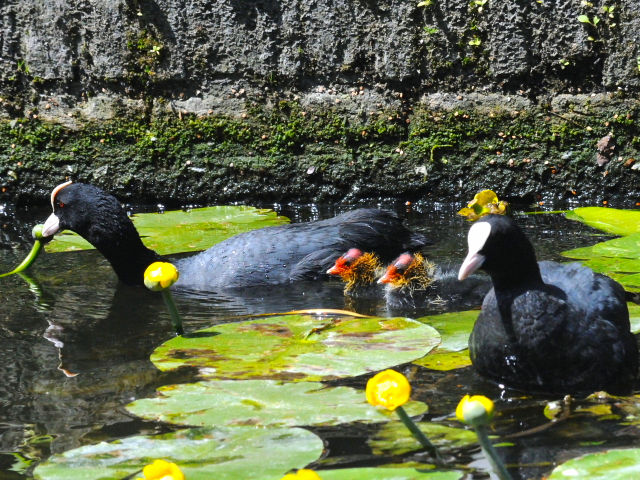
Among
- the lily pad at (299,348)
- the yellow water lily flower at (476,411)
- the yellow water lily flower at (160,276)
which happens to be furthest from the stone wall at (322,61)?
the yellow water lily flower at (476,411)

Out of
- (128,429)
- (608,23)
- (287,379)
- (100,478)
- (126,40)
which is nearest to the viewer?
(100,478)

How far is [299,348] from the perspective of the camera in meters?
3.21

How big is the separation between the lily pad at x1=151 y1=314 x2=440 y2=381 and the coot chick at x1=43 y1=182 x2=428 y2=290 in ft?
3.70

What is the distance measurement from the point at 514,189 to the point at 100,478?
13.1ft

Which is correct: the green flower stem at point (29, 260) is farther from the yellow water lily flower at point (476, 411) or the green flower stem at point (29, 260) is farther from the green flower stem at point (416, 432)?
the yellow water lily flower at point (476, 411)

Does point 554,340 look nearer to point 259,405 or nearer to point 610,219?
point 259,405

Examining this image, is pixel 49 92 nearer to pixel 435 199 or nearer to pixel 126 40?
pixel 126 40

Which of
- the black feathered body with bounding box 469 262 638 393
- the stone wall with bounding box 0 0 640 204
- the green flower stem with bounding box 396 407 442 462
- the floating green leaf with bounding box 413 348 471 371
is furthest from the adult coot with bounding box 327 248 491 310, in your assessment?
the green flower stem with bounding box 396 407 442 462

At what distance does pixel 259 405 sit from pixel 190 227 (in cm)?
278

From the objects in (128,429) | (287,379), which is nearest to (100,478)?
(128,429)

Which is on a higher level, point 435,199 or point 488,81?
point 488,81

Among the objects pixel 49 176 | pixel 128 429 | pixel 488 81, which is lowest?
pixel 128 429

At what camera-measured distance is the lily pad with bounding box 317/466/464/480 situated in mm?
2096

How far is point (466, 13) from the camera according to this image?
550 centimetres
